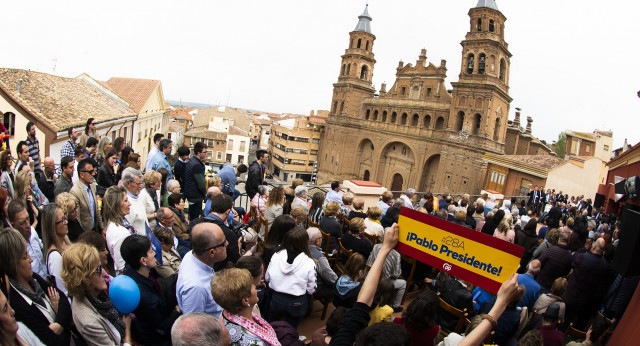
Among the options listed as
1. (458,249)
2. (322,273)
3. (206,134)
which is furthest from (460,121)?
(206,134)

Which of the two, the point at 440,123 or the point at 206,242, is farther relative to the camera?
the point at 440,123

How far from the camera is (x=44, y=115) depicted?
12.3 metres

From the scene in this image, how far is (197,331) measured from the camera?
1.98m

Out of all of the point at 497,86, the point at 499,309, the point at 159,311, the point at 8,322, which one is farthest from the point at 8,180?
the point at 497,86

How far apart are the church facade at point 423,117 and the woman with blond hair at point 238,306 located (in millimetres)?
28081

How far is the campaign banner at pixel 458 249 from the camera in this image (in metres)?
2.47

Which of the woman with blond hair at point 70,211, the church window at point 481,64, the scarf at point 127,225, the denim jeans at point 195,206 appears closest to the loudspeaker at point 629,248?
the scarf at point 127,225

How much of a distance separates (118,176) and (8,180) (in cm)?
194

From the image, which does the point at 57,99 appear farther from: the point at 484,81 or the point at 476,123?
the point at 476,123

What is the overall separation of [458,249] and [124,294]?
2.47 meters

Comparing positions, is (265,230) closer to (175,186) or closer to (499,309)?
(175,186)

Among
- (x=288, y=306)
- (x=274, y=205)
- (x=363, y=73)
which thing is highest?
(x=363, y=73)

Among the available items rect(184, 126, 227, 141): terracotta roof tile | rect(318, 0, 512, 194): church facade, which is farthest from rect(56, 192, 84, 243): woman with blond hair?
rect(184, 126, 227, 141): terracotta roof tile

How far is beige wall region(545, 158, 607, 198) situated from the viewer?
2136 cm
